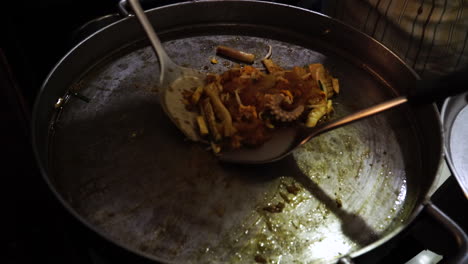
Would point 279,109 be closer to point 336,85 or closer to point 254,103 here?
point 254,103

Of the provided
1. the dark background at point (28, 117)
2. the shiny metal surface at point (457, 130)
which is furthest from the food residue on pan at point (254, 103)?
the dark background at point (28, 117)

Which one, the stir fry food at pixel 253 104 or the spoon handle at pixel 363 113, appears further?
the stir fry food at pixel 253 104

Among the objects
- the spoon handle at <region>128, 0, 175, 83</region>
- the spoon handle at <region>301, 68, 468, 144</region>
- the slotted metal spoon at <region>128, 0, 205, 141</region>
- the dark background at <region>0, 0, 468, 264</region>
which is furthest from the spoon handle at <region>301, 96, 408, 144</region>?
the dark background at <region>0, 0, 468, 264</region>

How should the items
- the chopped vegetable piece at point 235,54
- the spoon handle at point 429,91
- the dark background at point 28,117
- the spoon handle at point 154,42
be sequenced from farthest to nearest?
1. the dark background at point 28,117
2. the chopped vegetable piece at point 235,54
3. the spoon handle at point 154,42
4. the spoon handle at point 429,91

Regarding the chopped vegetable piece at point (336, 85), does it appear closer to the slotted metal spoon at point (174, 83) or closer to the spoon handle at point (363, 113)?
the spoon handle at point (363, 113)

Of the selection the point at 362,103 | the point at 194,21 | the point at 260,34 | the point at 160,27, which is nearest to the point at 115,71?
the point at 160,27

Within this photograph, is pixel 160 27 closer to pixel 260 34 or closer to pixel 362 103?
Result: pixel 260 34

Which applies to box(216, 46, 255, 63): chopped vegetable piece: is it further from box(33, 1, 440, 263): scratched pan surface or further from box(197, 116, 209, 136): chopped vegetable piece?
box(197, 116, 209, 136): chopped vegetable piece
